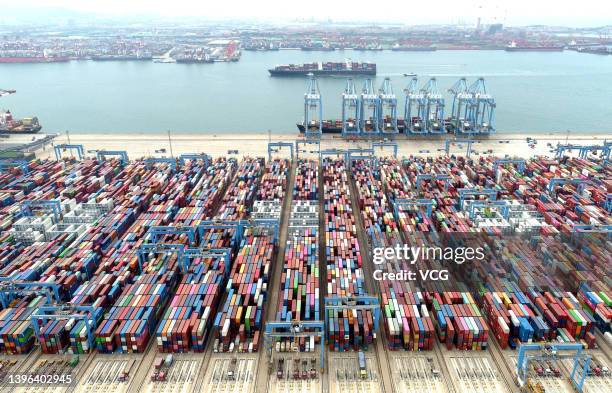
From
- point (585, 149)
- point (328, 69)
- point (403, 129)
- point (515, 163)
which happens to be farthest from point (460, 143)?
point (328, 69)

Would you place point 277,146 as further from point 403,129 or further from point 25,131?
point 25,131

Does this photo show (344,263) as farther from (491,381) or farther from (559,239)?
(559,239)

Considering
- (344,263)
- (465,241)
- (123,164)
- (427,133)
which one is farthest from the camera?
(427,133)

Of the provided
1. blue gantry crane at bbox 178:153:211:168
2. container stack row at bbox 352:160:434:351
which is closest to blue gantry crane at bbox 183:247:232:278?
container stack row at bbox 352:160:434:351

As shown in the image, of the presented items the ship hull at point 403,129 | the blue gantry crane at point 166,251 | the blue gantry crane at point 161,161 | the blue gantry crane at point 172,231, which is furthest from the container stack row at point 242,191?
the ship hull at point 403,129

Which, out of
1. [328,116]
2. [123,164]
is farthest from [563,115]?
[123,164]

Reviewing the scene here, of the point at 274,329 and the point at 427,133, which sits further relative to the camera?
the point at 427,133

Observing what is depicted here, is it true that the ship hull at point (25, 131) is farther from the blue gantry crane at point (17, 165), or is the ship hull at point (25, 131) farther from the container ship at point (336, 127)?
the container ship at point (336, 127)
